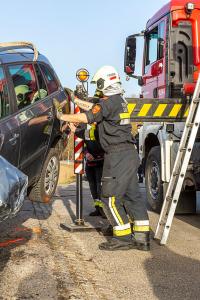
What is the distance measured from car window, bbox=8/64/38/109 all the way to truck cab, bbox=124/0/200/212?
2073mm

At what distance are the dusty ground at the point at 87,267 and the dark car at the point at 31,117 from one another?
0.66 meters

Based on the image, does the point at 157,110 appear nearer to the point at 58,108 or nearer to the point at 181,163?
the point at 181,163

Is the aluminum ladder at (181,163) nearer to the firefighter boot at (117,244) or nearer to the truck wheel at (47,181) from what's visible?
the firefighter boot at (117,244)

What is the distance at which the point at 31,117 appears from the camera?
18.1 feet

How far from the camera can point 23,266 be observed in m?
4.86

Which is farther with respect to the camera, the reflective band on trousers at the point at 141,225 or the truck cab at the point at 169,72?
the truck cab at the point at 169,72

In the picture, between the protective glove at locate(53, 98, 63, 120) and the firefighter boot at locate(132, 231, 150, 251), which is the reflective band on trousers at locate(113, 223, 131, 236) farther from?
the protective glove at locate(53, 98, 63, 120)

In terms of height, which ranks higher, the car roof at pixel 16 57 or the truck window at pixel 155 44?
the truck window at pixel 155 44

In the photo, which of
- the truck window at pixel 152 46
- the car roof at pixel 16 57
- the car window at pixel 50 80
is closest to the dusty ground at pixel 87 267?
the car window at pixel 50 80

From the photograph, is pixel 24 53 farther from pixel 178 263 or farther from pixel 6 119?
pixel 178 263

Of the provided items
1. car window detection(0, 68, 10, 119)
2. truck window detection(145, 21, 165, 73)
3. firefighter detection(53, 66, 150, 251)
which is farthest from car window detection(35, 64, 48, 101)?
truck window detection(145, 21, 165, 73)

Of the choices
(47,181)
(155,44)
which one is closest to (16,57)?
(47,181)

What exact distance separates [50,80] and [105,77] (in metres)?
0.96

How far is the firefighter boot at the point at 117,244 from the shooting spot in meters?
5.63
